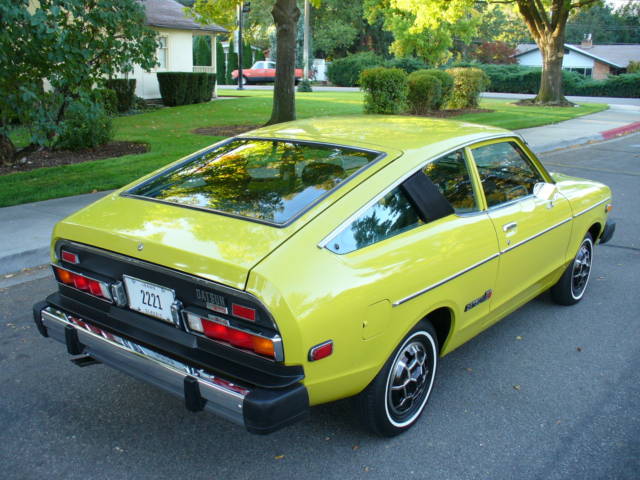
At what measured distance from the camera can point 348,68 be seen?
152ft

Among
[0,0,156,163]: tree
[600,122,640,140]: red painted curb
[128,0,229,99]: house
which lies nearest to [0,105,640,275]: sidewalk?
[0,0,156,163]: tree

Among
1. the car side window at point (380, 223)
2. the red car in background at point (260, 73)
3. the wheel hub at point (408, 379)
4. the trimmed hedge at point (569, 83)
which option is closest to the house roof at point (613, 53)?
the trimmed hedge at point (569, 83)

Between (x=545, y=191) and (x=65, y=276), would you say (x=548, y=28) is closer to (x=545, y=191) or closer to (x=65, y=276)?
(x=545, y=191)

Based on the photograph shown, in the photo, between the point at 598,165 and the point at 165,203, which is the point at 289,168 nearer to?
the point at 165,203

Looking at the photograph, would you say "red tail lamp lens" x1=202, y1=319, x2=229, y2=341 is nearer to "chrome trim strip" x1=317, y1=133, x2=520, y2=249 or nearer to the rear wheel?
"chrome trim strip" x1=317, y1=133, x2=520, y2=249

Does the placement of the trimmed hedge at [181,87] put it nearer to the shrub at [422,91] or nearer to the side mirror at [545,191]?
the shrub at [422,91]

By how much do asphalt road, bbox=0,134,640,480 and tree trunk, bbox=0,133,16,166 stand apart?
659 cm

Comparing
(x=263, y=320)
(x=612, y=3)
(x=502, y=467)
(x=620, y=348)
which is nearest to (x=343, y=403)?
(x=502, y=467)

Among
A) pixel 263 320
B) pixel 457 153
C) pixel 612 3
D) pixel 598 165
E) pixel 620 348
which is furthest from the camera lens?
pixel 612 3

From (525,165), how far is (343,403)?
222cm

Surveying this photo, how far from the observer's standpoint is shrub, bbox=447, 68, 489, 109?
2164cm

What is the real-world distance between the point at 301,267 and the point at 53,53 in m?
6.64

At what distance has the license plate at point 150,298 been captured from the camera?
2.88 m

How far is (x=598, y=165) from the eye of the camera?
11938 mm
